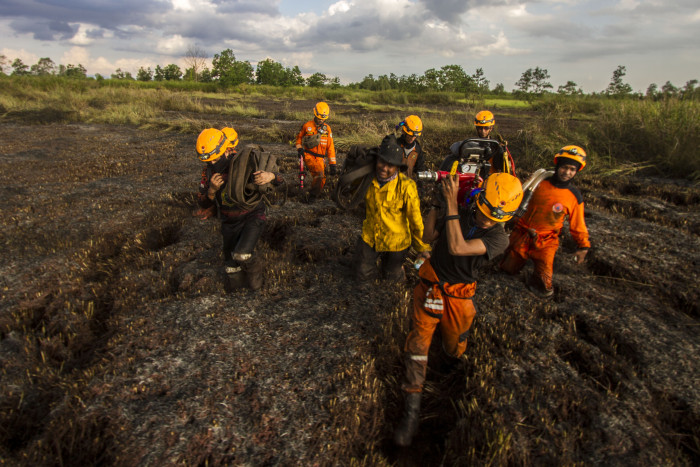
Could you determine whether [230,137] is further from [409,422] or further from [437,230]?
[409,422]

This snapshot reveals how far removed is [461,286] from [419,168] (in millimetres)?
3405

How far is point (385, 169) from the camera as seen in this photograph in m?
3.77

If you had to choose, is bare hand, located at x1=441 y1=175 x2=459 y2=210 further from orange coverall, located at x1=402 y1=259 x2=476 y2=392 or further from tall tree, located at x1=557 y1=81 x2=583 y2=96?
tall tree, located at x1=557 y1=81 x2=583 y2=96

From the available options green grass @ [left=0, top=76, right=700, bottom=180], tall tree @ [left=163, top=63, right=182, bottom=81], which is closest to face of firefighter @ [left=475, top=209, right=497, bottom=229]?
green grass @ [left=0, top=76, right=700, bottom=180]

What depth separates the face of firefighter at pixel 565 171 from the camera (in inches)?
159

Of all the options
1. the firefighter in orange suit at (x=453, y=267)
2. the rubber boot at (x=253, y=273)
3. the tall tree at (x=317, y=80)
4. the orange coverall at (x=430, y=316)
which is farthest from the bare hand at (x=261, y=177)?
the tall tree at (x=317, y=80)

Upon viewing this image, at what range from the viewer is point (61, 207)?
253 inches

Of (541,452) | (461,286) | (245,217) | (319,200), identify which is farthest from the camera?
(319,200)

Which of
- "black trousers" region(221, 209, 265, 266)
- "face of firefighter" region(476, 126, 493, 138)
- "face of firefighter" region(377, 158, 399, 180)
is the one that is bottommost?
"black trousers" region(221, 209, 265, 266)

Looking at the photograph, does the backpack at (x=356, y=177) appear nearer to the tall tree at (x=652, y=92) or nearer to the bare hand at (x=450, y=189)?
the bare hand at (x=450, y=189)

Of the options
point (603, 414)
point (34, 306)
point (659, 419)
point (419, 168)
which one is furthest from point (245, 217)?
point (659, 419)

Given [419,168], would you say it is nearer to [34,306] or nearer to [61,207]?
[34,306]

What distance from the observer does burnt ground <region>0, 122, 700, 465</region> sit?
2422 millimetres

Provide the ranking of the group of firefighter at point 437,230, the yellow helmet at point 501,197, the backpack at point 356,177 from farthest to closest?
1. the backpack at point 356,177
2. the group of firefighter at point 437,230
3. the yellow helmet at point 501,197
